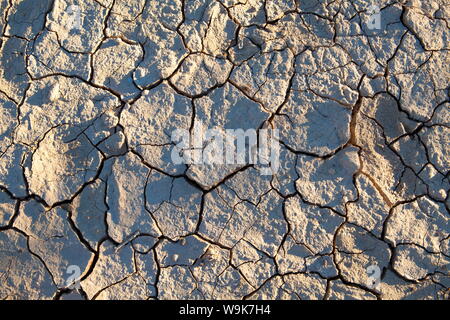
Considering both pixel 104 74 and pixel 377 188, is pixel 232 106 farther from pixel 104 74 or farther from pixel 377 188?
pixel 377 188

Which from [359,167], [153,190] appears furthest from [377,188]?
[153,190]

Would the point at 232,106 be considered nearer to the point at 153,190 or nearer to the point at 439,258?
the point at 153,190

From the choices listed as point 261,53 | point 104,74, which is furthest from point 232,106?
point 104,74

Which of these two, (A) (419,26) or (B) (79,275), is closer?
(B) (79,275)
